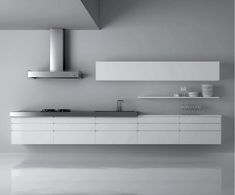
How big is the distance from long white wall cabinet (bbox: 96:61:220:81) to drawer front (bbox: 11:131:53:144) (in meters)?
1.53

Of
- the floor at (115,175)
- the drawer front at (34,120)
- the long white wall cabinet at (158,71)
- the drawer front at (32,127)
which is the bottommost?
the floor at (115,175)

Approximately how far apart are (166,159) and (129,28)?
2827 millimetres

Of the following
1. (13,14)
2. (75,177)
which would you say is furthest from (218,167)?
(13,14)

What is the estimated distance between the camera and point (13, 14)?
21.6 feet

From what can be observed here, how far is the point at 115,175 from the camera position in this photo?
5883mm

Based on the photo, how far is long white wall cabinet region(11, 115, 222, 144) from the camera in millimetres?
7426

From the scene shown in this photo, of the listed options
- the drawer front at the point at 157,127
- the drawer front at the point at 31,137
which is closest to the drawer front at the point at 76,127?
the drawer front at the point at 31,137

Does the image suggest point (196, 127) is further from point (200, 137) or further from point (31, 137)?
point (31, 137)

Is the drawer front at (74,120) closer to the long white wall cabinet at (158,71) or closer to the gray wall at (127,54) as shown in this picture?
the gray wall at (127,54)

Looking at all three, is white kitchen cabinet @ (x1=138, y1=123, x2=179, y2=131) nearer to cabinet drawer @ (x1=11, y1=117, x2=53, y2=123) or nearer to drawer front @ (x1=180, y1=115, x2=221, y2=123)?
drawer front @ (x1=180, y1=115, x2=221, y2=123)

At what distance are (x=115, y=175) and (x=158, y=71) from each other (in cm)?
260

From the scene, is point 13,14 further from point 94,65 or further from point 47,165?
point 47,165

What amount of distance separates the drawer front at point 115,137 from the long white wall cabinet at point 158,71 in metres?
1.09

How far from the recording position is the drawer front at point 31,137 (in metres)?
7.45
